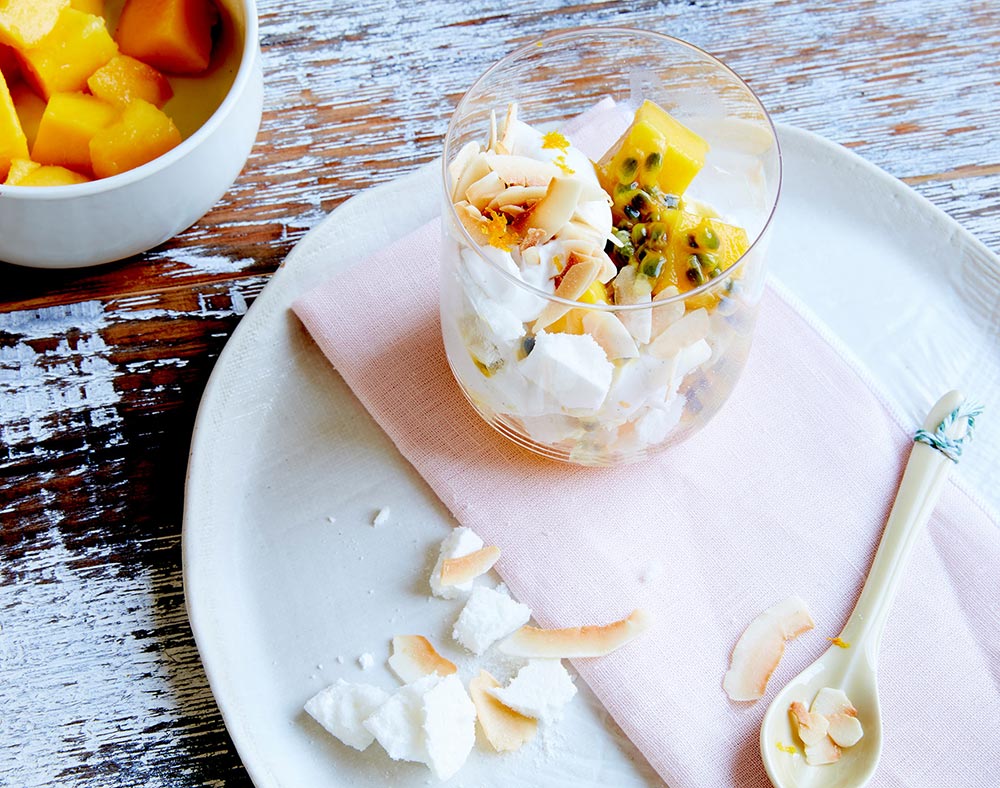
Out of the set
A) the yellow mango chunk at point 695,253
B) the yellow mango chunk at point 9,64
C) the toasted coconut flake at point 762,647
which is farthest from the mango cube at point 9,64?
the toasted coconut flake at point 762,647

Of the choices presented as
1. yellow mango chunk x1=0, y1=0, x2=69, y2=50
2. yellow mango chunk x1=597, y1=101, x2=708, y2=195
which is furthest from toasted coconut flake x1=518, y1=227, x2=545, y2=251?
yellow mango chunk x1=0, y1=0, x2=69, y2=50

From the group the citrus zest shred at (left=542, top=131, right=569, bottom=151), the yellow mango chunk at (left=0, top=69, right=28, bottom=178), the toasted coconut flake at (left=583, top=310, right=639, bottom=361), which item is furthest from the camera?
the yellow mango chunk at (left=0, top=69, right=28, bottom=178)

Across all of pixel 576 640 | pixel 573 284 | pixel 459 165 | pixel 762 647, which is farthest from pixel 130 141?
pixel 762 647

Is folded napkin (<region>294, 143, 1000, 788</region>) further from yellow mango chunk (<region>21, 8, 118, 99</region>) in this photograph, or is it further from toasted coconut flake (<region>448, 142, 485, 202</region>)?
yellow mango chunk (<region>21, 8, 118, 99</region>)

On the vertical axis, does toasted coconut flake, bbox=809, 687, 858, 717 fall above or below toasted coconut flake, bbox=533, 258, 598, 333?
below

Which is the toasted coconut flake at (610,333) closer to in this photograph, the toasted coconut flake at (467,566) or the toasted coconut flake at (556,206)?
the toasted coconut flake at (556,206)

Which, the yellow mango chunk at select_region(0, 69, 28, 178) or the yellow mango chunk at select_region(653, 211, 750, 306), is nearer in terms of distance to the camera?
the yellow mango chunk at select_region(653, 211, 750, 306)

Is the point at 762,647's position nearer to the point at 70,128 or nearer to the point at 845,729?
the point at 845,729

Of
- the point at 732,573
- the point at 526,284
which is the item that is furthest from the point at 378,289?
the point at 732,573

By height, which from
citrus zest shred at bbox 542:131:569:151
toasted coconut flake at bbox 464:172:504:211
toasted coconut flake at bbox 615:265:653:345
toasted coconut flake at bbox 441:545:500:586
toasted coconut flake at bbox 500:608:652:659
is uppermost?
citrus zest shred at bbox 542:131:569:151
